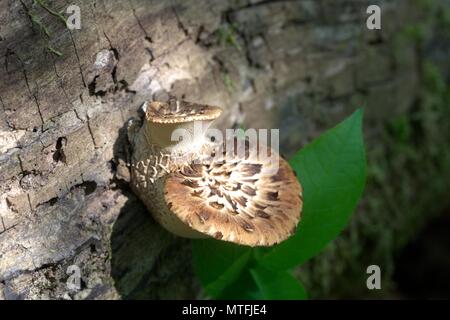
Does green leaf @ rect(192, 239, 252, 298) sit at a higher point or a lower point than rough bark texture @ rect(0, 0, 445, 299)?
lower

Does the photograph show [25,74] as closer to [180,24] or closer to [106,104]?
[106,104]

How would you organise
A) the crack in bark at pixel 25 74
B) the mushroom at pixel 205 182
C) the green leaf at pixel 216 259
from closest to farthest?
the crack in bark at pixel 25 74, the mushroom at pixel 205 182, the green leaf at pixel 216 259

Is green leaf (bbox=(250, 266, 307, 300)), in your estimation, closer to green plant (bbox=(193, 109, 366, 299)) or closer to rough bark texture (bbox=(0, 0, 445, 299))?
green plant (bbox=(193, 109, 366, 299))

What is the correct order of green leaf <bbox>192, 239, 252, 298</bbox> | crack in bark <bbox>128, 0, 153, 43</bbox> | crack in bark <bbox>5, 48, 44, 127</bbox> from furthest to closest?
green leaf <bbox>192, 239, 252, 298</bbox>, crack in bark <bbox>128, 0, 153, 43</bbox>, crack in bark <bbox>5, 48, 44, 127</bbox>

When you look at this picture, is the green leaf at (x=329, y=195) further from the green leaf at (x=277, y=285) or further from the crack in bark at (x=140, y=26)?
the crack in bark at (x=140, y=26)

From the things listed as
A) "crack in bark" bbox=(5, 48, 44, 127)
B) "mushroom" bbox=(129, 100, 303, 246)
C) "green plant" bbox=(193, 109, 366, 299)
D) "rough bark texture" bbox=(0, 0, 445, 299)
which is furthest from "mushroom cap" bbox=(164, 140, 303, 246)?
"crack in bark" bbox=(5, 48, 44, 127)

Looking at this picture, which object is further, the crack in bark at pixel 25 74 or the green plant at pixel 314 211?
the green plant at pixel 314 211

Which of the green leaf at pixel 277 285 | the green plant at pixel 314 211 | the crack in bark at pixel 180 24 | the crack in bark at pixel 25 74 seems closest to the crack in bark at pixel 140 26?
the crack in bark at pixel 180 24
